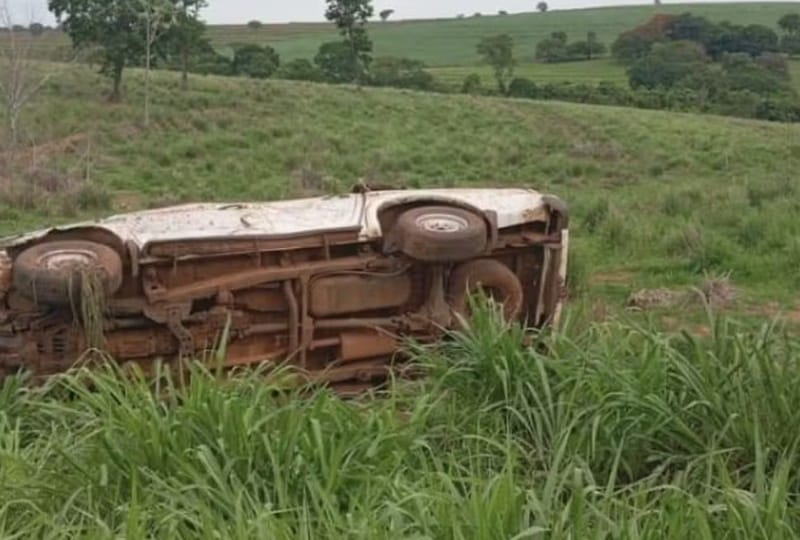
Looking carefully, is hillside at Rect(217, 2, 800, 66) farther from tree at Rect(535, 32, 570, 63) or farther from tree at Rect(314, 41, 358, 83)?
tree at Rect(314, 41, 358, 83)

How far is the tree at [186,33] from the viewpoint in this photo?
3484cm

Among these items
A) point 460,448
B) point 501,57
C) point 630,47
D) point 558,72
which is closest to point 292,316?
point 460,448

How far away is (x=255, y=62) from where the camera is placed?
51.0 meters

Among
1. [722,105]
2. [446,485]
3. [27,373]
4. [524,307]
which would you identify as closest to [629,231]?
[524,307]

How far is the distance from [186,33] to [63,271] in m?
31.0

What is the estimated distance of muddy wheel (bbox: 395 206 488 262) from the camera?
6.11m

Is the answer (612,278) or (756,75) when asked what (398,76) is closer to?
(756,75)

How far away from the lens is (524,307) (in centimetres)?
682

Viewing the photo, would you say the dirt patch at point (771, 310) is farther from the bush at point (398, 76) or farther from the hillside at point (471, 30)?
the hillside at point (471, 30)

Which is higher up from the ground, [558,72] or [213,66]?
[213,66]

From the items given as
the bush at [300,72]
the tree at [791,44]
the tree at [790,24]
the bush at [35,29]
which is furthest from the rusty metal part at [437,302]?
the tree at [790,24]

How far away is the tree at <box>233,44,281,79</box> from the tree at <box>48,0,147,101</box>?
16219 millimetres

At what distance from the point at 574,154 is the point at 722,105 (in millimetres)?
20289

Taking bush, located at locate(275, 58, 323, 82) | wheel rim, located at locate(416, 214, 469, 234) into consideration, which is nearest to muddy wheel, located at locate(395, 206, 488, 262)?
wheel rim, located at locate(416, 214, 469, 234)
